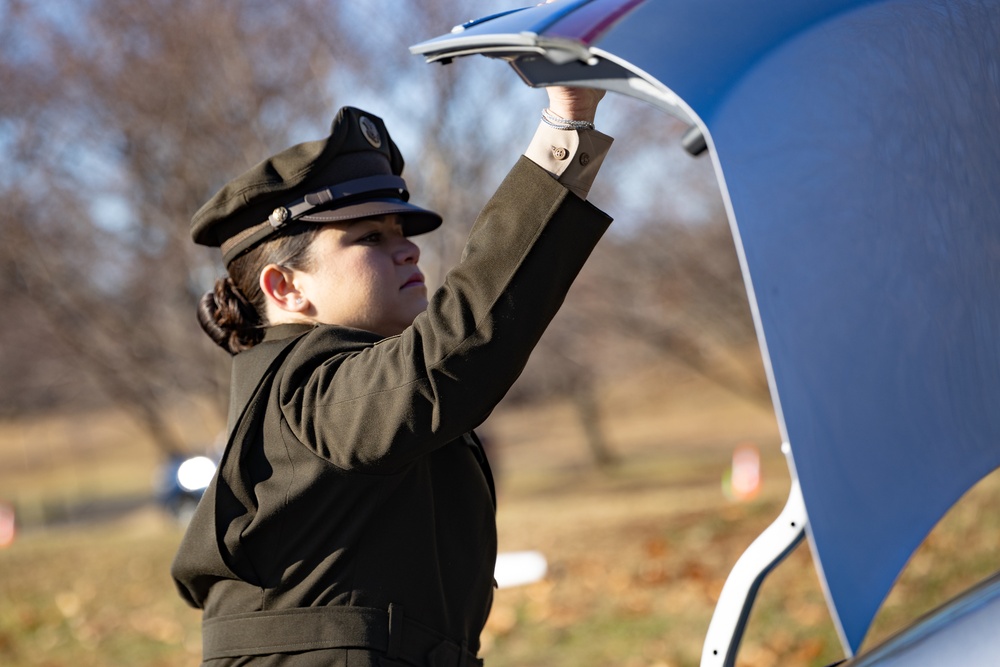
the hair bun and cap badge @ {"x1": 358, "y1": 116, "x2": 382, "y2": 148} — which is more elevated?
cap badge @ {"x1": 358, "y1": 116, "x2": 382, "y2": 148}

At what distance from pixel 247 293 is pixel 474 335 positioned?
2.51 ft

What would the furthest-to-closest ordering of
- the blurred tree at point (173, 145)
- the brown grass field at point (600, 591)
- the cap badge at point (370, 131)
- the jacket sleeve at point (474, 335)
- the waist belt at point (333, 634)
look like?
the blurred tree at point (173, 145) < the brown grass field at point (600, 591) < the cap badge at point (370, 131) < the waist belt at point (333, 634) < the jacket sleeve at point (474, 335)

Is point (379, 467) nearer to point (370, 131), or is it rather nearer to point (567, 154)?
point (567, 154)

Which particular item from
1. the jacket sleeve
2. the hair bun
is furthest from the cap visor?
the jacket sleeve

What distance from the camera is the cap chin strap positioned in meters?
2.20

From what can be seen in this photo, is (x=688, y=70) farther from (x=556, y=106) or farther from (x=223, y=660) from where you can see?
(x=223, y=660)

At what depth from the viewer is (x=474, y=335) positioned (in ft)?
5.80

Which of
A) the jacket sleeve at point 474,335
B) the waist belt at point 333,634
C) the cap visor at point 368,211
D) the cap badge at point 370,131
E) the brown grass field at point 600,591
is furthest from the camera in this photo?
the brown grass field at point 600,591

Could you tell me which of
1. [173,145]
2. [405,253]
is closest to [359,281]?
[405,253]

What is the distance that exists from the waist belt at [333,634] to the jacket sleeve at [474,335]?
298 millimetres

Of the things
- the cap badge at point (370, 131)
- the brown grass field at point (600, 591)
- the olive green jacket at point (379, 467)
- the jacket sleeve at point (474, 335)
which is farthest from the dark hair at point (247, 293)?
the brown grass field at point (600, 591)

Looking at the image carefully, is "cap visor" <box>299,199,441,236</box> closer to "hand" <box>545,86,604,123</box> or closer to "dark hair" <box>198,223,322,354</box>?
"dark hair" <box>198,223,322,354</box>

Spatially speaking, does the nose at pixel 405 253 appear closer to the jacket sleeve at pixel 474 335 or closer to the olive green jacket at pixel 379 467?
the olive green jacket at pixel 379 467

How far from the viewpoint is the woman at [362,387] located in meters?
1.80
